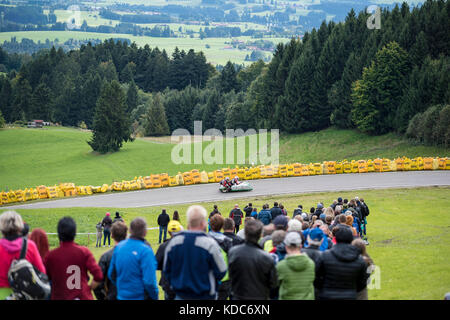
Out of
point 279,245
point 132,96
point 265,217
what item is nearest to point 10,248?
point 279,245

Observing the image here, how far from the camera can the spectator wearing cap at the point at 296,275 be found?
376 inches

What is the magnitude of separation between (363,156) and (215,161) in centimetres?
1607

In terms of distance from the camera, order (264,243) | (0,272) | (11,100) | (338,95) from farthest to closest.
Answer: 1. (11,100)
2. (338,95)
3. (264,243)
4. (0,272)

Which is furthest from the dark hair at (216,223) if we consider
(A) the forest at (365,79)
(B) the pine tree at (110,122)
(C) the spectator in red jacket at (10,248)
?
(B) the pine tree at (110,122)

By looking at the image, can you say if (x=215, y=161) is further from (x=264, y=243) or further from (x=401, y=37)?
(x=264, y=243)

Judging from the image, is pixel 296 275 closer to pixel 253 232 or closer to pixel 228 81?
pixel 253 232

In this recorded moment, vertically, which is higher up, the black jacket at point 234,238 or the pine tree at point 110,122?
the black jacket at point 234,238

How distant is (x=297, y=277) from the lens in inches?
377

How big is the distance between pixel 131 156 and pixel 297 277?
7277 centimetres

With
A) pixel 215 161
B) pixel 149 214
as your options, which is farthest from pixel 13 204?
pixel 215 161

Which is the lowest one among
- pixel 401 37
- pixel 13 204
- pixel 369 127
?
pixel 13 204

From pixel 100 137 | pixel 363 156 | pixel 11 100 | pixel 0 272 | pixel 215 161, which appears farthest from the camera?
pixel 11 100

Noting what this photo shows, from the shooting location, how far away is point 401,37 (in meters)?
69.3

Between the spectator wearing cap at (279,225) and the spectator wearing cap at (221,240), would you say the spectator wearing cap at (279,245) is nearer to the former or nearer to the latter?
the spectator wearing cap at (279,225)
